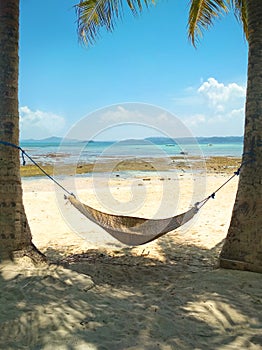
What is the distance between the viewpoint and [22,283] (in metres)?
2.19

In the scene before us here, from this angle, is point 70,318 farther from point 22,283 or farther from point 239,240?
point 239,240

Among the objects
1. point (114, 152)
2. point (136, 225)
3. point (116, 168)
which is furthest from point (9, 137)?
point (114, 152)

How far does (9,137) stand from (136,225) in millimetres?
1570

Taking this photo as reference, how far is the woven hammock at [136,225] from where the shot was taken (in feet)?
10.3

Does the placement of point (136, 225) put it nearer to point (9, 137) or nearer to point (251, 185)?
point (251, 185)

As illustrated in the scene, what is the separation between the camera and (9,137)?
8.55ft

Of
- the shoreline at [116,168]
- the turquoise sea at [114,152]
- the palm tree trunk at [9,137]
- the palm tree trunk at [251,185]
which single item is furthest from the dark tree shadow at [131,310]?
the shoreline at [116,168]

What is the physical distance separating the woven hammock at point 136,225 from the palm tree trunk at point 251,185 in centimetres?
65

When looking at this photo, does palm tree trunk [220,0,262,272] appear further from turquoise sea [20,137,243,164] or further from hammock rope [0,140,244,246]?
turquoise sea [20,137,243,164]

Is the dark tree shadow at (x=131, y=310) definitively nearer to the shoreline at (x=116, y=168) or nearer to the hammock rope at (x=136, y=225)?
the hammock rope at (x=136, y=225)

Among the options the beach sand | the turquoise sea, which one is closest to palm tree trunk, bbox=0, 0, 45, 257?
the beach sand

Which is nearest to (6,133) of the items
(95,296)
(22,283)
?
(22,283)

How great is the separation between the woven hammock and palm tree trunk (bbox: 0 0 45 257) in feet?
3.02

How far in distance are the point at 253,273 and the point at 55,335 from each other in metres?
1.56
